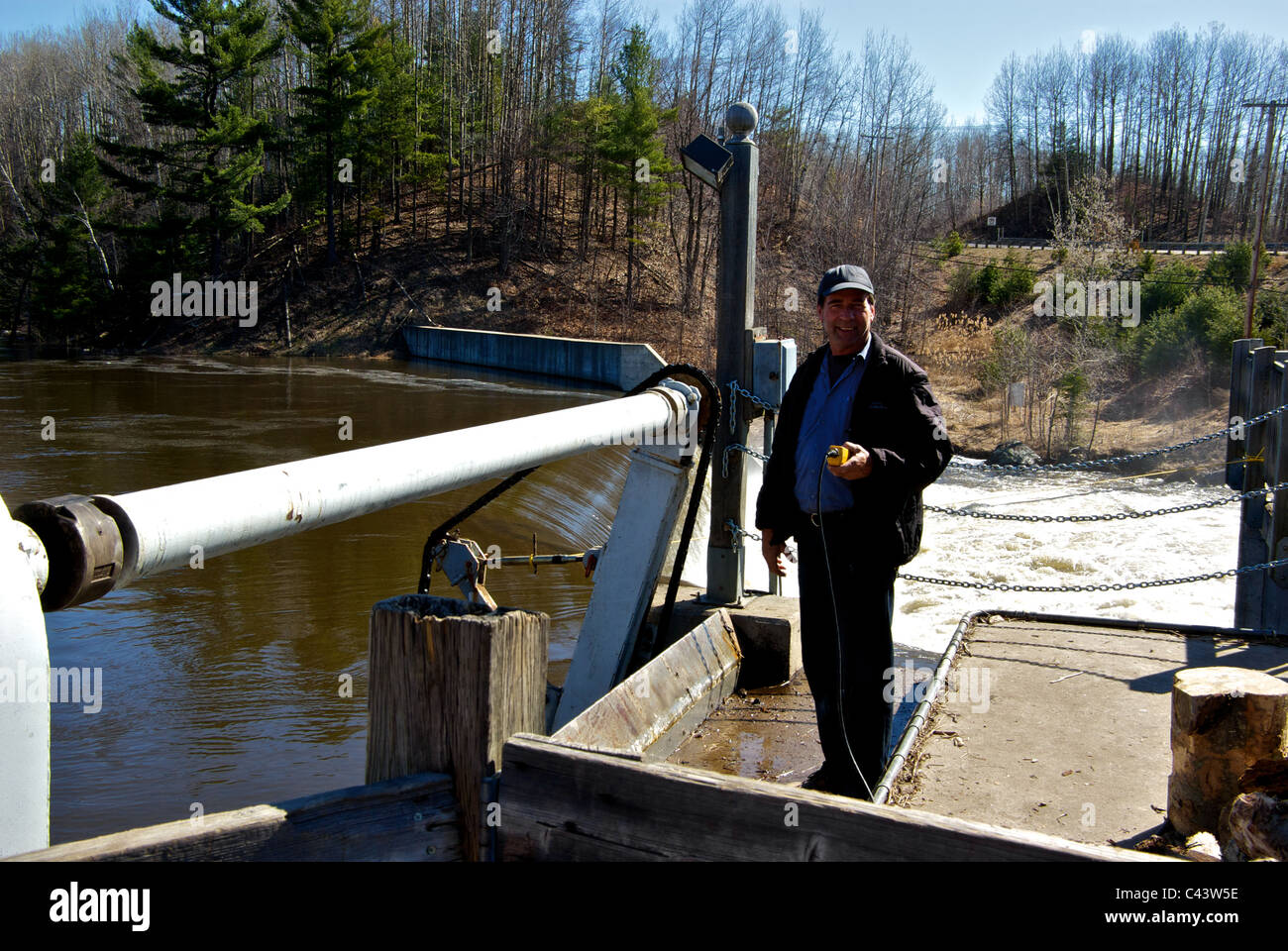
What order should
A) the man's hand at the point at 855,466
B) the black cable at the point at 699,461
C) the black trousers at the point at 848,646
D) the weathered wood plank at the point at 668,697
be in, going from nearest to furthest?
the man's hand at the point at 855,466 < the weathered wood plank at the point at 668,697 < the black trousers at the point at 848,646 < the black cable at the point at 699,461

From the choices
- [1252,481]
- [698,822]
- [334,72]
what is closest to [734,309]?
[698,822]

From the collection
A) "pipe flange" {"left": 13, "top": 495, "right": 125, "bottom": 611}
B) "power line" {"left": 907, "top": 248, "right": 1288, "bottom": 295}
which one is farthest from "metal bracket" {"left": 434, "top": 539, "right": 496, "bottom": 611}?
"power line" {"left": 907, "top": 248, "right": 1288, "bottom": 295}

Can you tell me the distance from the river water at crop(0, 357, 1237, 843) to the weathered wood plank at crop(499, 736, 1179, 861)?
137cm

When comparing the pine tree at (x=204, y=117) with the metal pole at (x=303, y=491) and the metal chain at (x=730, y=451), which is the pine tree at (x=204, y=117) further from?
the metal pole at (x=303, y=491)

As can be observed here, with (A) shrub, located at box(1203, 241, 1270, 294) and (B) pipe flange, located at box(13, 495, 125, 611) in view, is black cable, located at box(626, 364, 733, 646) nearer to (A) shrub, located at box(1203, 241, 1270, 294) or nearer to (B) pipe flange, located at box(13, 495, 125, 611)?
(B) pipe flange, located at box(13, 495, 125, 611)

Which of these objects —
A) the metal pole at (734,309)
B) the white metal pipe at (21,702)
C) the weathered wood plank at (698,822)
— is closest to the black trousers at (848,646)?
the metal pole at (734,309)

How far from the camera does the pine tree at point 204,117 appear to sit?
4131cm

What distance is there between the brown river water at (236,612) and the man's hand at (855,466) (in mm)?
4077

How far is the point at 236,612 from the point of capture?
30.8 ft

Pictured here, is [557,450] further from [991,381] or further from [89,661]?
[991,381]

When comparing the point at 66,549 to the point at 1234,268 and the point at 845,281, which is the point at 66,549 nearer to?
the point at 845,281

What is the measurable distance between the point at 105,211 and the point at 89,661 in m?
45.6

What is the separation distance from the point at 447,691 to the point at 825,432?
6.56 ft

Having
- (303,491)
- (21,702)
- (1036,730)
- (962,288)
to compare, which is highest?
(962,288)
